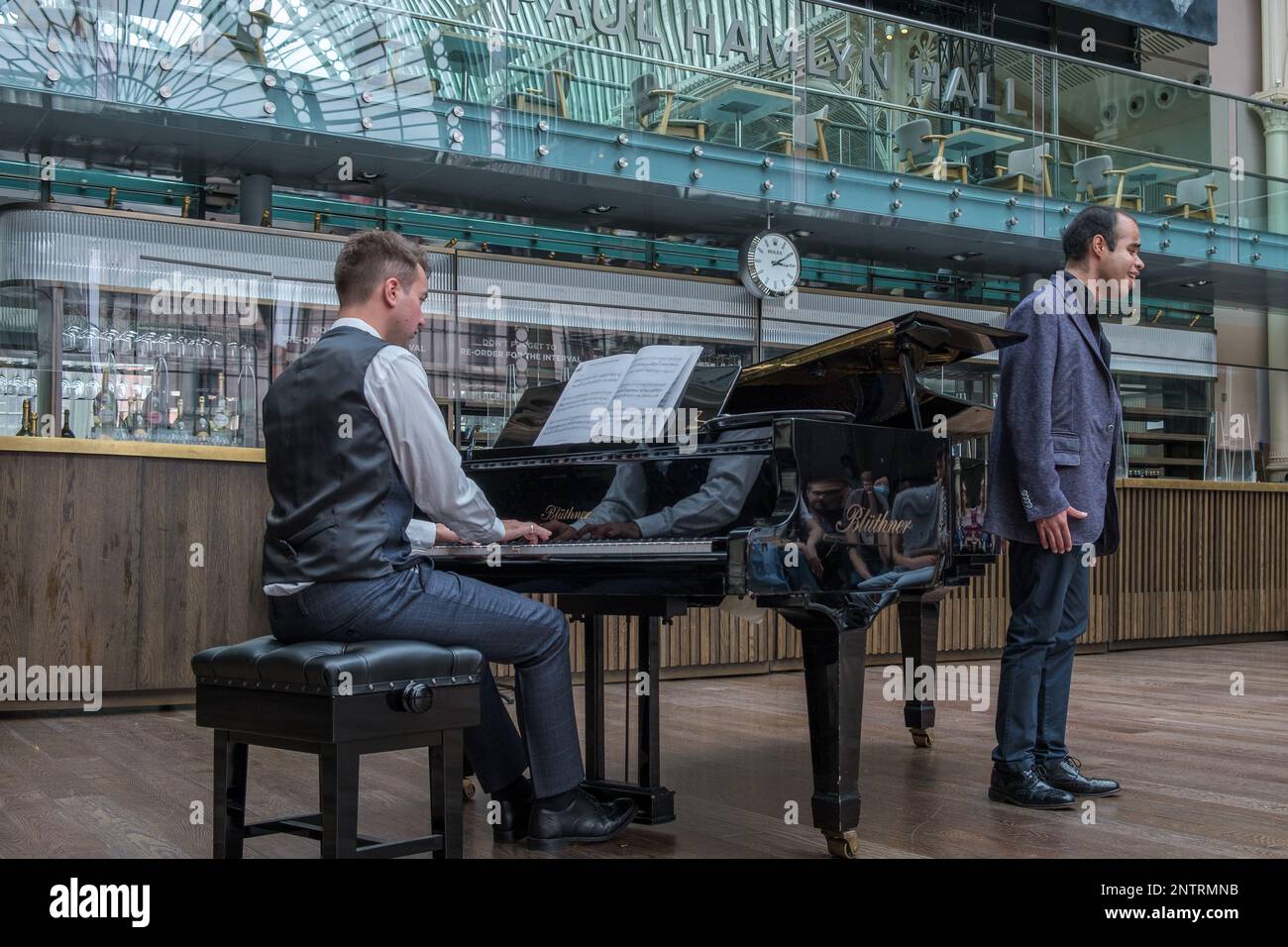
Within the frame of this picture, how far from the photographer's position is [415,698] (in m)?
2.31

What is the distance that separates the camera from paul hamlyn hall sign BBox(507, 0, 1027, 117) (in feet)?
26.3

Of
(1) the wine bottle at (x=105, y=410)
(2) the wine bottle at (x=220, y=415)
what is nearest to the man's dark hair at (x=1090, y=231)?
(2) the wine bottle at (x=220, y=415)

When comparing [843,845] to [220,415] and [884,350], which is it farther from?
[220,415]

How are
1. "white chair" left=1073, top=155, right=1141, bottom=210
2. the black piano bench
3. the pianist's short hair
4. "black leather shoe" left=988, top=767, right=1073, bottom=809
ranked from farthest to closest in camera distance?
"white chair" left=1073, top=155, right=1141, bottom=210
"black leather shoe" left=988, top=767, right=1073, bottom=809
the pianist's short hair
the black piano bench

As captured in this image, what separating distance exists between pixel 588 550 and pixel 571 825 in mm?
642

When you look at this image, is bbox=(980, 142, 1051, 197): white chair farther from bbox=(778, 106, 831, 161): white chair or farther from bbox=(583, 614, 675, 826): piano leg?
bbox=(583, 614, 675, 826): piano leg

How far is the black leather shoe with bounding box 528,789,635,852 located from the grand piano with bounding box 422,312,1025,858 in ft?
0.90

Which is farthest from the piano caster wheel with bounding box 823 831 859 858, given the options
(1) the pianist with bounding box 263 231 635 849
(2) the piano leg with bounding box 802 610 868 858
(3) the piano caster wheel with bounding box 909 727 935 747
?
(3) the piano caster wheel with bounding box 909 727 935 747

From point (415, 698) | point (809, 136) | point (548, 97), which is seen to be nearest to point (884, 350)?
point (415, 698)

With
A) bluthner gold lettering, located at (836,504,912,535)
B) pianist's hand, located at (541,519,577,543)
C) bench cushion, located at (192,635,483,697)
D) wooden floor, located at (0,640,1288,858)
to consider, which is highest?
bluthner gold lettering, located at (836,504,912,535)

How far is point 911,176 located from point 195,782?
265 inches

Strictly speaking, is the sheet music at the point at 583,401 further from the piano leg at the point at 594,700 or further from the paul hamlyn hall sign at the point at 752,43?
the paul hamlyn hall sign at the point at 752,43
